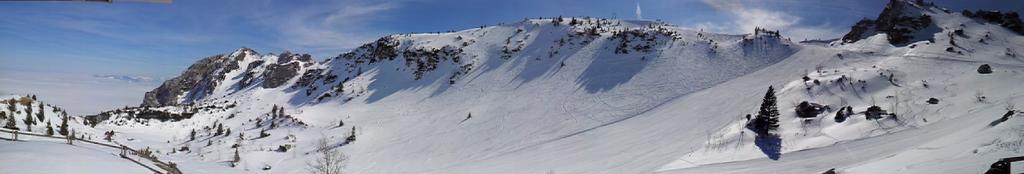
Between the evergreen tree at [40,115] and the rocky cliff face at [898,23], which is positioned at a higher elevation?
the rocky cliff face at [898,23]

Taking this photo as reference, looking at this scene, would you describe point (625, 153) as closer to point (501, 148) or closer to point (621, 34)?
point (501, 148)

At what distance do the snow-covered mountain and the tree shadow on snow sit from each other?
0.11 metres

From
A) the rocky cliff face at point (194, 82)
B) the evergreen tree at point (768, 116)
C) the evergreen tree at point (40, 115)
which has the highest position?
the rocky cliff face at point (194, 82)

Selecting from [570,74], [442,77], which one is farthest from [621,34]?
[442,77]

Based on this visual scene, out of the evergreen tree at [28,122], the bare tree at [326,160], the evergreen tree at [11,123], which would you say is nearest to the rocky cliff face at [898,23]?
the bare tree at [326,160]

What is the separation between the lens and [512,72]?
139 ft

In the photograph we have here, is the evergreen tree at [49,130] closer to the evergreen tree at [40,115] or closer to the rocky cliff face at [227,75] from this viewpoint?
the evergreen tree at [40,115]

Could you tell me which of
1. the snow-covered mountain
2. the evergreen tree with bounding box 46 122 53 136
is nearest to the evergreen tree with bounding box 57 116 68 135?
the evergreen tree with bounding box 46 122 53 136

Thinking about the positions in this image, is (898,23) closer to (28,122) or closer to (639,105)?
(639,105)

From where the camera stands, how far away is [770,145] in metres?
18.0

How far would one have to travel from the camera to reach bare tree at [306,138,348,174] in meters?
24.9

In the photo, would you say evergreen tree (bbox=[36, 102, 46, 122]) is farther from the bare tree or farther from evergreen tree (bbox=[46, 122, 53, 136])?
the bare tree

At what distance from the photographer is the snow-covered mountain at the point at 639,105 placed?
1678cm

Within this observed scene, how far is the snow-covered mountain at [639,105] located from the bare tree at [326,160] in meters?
0.65
